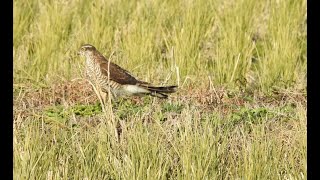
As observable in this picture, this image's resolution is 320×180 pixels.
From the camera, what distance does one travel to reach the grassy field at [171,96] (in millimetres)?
4793

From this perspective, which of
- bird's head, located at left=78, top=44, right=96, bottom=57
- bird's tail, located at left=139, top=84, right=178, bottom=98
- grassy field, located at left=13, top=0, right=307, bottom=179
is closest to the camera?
grassy field, located at left=13, top=0, right=307, bottom=179

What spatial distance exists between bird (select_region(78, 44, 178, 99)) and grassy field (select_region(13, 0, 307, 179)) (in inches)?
3.6

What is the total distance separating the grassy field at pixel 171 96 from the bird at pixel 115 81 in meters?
0.09

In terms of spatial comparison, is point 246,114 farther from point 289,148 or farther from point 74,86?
point 74,86

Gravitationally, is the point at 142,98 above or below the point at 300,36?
below

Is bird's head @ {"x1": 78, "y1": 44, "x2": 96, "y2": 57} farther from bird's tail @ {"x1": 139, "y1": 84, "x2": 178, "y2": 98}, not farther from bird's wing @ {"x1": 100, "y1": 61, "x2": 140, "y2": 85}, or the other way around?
bird's tail @ {"x1": 139, "y1": 84, "x2": 178, "y2": 98}

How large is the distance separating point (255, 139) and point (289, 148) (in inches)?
18.5

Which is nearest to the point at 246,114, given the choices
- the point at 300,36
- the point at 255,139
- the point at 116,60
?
the point at 255,139

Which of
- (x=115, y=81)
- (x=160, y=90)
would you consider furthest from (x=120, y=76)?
(x=160, y=90)

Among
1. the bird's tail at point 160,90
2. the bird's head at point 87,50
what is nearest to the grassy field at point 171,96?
the bird's tail at point 160,90

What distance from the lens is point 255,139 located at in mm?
4840

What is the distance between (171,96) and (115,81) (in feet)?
1.42

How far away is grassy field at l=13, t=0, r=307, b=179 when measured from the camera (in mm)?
4793

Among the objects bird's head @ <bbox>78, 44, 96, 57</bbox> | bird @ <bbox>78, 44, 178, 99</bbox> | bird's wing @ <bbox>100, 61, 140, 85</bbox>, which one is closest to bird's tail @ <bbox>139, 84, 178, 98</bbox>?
bird @ <bbox>78, 44, 178, 99</bbox>
